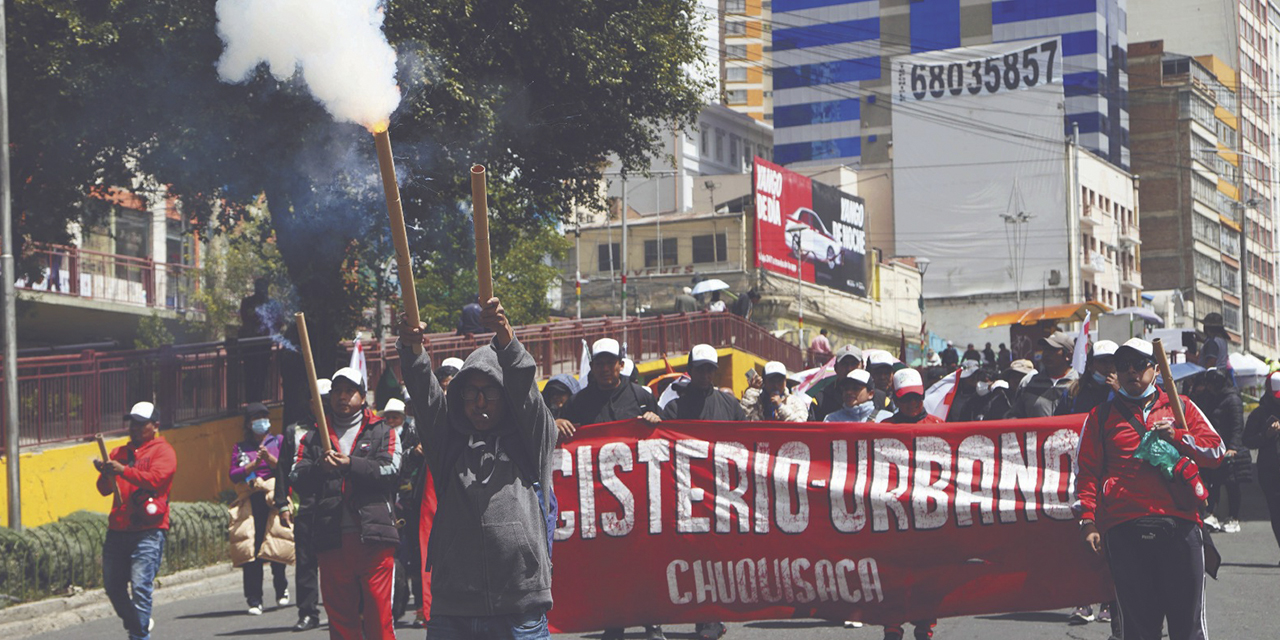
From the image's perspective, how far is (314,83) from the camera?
21.8 ft

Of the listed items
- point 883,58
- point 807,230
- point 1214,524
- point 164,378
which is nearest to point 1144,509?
point 1214,524

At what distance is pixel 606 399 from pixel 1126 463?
138 inches

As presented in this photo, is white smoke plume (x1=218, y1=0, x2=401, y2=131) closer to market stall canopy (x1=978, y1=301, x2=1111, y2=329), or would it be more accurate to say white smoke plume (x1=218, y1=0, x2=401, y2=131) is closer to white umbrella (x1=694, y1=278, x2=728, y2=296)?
market stall canopy (x1=978, y1=301, x2=1111, y2=329)

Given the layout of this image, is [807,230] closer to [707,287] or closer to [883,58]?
[707,287]

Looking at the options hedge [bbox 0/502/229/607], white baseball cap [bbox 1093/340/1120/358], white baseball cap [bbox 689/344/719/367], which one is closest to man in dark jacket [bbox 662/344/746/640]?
white baseball cap [bbox 689/344/719/367]

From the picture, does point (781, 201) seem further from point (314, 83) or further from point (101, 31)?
point (314, 83)

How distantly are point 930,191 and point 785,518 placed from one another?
69095 millimetres

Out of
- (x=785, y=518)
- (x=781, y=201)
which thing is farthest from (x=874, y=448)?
(x=781, y=201)

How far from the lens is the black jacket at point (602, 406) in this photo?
31.8 feet

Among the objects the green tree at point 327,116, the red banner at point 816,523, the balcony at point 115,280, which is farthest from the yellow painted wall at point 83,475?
the balcony at point 115,280

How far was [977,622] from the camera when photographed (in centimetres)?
1045

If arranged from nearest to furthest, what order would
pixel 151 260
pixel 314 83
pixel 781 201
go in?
pixel 314 83 < pixel 151 260 < pixel 781 201

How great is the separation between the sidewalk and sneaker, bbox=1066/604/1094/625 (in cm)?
796

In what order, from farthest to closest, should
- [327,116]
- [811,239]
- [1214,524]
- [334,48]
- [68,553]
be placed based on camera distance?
[811,239] → [327,116] → [1214,524] → [68,553] → [334,48]
